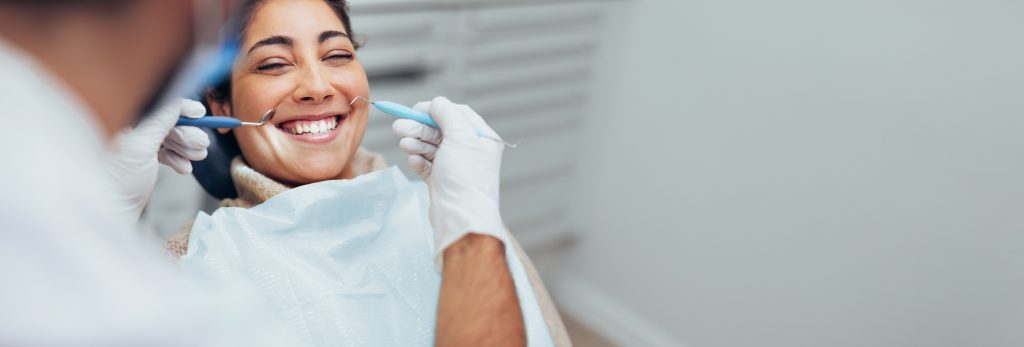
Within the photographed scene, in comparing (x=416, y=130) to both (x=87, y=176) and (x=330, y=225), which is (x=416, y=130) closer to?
(x=330, y=225)

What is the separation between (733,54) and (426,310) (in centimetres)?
118

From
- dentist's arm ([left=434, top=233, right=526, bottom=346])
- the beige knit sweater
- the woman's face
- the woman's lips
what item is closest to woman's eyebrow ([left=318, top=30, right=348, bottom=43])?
the woman's face

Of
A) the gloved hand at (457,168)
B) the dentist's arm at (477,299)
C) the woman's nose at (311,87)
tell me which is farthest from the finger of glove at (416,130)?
the dentist's arm at (477,299)

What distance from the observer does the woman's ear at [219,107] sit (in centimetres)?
120

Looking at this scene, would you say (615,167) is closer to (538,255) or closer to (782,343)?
(538,255)

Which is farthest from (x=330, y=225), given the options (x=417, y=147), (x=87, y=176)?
(x=87, y=176)

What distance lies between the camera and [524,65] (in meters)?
2.05

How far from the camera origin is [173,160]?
1.10 m

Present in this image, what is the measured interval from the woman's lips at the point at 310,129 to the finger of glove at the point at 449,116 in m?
0.18

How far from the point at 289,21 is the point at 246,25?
6 cm

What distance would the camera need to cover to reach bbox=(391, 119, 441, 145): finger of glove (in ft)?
3.57

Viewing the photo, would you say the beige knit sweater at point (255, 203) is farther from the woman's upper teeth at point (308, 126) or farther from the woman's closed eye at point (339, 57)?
the woman's closed eye at point (339, 57)

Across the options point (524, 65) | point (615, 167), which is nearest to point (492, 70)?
point (524, 65)

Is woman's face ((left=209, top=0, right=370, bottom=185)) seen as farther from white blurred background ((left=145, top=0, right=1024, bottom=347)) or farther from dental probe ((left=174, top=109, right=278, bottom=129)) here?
white blurred background ((left=145, top=0, right=1024, bottom=347))
